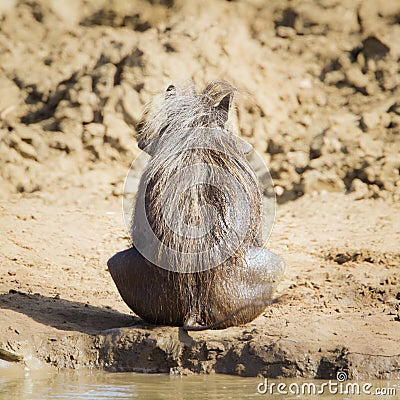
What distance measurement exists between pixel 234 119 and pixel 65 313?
2.16 m

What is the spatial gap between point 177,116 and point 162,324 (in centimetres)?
143

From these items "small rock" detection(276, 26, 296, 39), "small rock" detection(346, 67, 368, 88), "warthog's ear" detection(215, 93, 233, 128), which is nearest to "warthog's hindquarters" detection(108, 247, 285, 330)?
"warthog's ear" detection(215, 93, 233, 128)

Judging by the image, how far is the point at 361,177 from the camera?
9.77 m

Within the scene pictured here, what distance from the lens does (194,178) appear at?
5.60 m

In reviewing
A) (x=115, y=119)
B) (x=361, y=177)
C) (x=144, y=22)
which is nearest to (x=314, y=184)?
(x=361, y=177)

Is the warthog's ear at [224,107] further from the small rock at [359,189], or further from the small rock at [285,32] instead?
the small rock at [285,32]

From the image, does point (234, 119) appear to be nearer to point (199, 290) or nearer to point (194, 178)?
point (194, 178)

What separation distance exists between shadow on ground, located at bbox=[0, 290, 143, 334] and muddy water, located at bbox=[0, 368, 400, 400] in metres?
0.54

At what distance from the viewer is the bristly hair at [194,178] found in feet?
18.3

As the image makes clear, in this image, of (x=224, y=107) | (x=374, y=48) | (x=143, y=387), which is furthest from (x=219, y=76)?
(x=143, y=387)

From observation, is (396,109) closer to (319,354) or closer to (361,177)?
(361,177)

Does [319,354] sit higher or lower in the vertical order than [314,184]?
lower

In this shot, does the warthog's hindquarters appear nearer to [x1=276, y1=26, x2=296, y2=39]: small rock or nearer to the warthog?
the warthog

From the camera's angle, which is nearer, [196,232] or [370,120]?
[196,232]
